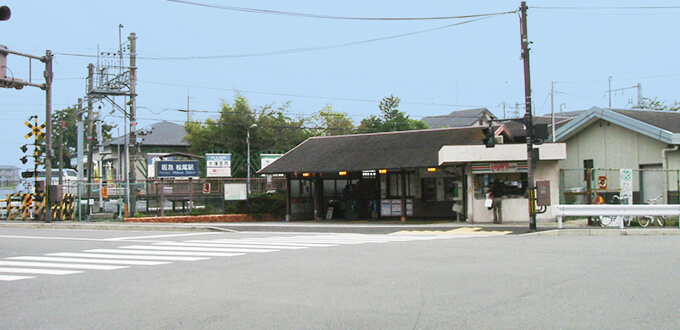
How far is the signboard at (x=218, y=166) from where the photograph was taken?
40.8 meters

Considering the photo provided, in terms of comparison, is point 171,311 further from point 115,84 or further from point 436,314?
point 115,84

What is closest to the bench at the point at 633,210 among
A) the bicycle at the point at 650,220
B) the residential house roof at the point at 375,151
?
the bicycle at the point at 650,220

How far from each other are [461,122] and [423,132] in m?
55.1

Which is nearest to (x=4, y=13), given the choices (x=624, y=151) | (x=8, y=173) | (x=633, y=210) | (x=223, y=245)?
(x=223, y=245)

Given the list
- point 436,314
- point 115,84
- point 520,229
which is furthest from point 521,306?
point 115,84

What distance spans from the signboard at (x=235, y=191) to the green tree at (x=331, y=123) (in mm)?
40519

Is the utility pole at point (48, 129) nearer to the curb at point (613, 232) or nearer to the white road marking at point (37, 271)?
the white road marking at point (37, 271)

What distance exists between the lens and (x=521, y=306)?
321 inches

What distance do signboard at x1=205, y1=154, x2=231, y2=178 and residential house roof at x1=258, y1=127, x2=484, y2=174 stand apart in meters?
7.97

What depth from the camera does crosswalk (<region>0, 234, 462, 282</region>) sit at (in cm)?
1290

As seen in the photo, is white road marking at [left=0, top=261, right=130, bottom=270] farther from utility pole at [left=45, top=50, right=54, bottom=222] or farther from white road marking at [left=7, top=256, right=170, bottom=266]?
utility pole at [left=45, top=50, right=54, bottom=222]

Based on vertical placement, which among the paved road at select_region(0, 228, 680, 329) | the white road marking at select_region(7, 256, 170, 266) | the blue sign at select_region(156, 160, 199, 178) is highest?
the blue sign at select_region(156, 160, 199, 178)

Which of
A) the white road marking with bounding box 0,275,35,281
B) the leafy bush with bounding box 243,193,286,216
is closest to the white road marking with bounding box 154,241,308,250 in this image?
the white road marking with bounding box 0,275,35,281

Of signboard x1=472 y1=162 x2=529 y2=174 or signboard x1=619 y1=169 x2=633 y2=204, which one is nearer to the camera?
signboard x1=619 y1=169 x2=633 y2=204
